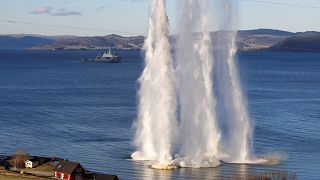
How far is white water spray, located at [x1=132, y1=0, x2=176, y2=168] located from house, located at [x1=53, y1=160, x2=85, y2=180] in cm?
872

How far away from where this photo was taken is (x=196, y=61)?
6044 centimetres

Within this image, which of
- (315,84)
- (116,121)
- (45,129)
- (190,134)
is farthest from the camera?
(315,84)

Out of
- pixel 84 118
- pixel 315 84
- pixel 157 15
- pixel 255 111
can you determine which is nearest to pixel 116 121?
pixel 84 118

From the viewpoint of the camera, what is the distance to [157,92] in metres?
60.0

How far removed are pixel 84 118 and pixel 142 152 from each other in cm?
3170

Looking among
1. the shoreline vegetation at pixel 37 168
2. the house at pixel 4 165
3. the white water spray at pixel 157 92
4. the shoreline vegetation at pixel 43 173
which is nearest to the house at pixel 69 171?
the shoreline vegetation at pixel 37 168

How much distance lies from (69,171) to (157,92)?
43.1ft

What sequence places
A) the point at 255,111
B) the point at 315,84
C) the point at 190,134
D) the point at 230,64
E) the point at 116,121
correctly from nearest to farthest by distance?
the point at 190,134
the point at 230,64
the point at 116,121
the point at 255,111
the point at 315,84

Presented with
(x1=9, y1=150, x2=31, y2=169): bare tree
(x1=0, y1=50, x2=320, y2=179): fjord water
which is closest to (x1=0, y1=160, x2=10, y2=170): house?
(x1=9, y1=150, x2=31, y2=169): bare tree

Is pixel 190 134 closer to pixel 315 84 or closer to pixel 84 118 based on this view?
pixel 84 118

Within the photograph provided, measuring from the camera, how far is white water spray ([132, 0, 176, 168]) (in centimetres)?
5881

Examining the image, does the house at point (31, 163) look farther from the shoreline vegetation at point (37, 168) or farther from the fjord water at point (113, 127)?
the fjord water at point (113, 127)

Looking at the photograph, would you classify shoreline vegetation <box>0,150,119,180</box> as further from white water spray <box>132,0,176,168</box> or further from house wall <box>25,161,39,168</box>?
white water spray <box>132,0,176,168</box>

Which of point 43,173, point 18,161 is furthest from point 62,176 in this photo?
point 18,161
